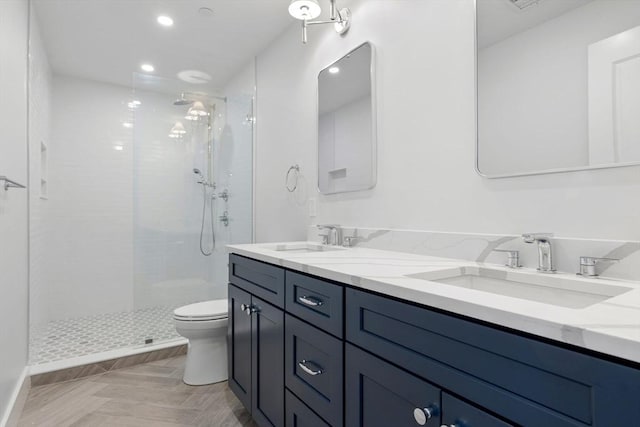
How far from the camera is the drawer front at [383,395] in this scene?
757 mm

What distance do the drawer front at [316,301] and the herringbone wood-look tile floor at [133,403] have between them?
0.96 metres

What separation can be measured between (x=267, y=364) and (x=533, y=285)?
1082 millimetres

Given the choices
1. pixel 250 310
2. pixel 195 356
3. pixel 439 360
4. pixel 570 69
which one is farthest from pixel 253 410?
pixel 570 69

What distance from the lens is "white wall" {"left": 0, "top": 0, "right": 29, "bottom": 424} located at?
62.1 inches

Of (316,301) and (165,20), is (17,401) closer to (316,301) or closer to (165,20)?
(316,301)

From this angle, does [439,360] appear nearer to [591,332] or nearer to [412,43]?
[591,332]

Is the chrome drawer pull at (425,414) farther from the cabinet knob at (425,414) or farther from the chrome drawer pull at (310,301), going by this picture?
the chrome drawer pull at (310,301)

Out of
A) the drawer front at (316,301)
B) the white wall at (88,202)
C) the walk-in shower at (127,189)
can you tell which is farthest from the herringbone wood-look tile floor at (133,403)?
the white wall at (88,202)

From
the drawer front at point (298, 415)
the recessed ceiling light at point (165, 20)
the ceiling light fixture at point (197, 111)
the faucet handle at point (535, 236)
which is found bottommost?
the drawer front at point (298, 415)

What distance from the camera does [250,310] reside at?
1.64m

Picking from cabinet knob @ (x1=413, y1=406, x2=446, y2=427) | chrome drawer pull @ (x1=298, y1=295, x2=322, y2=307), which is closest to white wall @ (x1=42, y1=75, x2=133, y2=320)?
chrome drawer pull @ (x1=298, y1=295, x2=322, y2=307)

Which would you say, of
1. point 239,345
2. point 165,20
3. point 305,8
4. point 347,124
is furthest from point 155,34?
point 239,345

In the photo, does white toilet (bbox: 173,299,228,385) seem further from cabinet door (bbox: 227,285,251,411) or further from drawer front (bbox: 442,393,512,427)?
drawer front (bbox: 442,393,512,427)

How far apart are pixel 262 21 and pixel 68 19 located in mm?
1437
